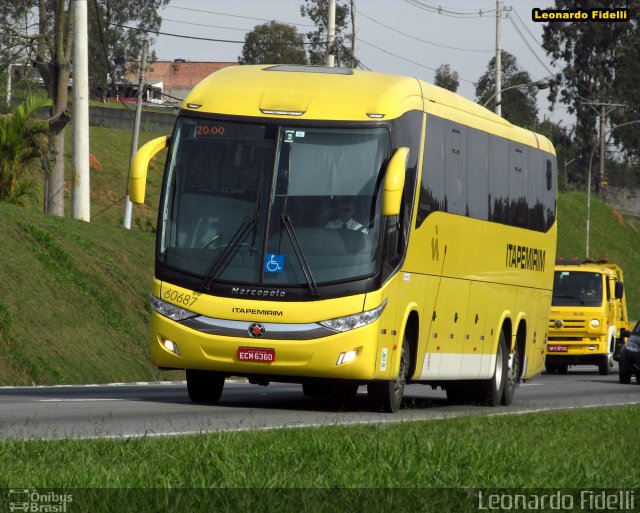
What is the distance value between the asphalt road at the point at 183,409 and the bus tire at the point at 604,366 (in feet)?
35.6

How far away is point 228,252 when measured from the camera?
16906 mm

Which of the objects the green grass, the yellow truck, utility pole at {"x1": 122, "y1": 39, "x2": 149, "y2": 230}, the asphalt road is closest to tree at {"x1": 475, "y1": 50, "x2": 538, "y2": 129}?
utility pole at {"x1": 122, "y1": 39, "x2": 149, "y2": 230}

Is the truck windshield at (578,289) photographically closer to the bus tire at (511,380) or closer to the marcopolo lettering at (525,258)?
the marcopolo lettering at (525,258)

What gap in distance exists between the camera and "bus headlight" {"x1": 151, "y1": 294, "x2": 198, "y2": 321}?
1697cm

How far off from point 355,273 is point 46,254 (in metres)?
14.4

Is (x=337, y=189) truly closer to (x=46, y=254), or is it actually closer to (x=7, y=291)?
(x=7, y=291)

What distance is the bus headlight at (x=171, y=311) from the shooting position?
55.7ft

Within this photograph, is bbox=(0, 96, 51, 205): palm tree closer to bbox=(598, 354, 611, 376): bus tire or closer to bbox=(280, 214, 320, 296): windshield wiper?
bbox=(598, 354, 611, 376): bus tire

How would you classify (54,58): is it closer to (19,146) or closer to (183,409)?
(19,146)

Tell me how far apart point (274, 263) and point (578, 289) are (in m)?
23.3

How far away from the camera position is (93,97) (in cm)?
12581

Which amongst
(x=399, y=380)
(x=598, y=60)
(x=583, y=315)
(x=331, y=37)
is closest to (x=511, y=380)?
(x=399, y=380)

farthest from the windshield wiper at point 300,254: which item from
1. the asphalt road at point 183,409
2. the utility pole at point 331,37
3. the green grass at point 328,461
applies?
the utility pole at point 331,37

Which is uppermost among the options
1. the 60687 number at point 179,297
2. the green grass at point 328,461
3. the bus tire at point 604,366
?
the 60687 number at point 179,297
